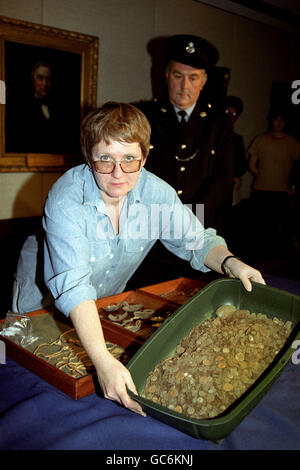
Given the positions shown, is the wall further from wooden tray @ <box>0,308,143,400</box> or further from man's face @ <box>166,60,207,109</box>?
wooden tray @ <box>0,308,143,400</box>

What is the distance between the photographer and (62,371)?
100cm

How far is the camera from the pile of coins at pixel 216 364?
935 mm

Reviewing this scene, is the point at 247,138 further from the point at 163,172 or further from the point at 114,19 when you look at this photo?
the point at 163,172

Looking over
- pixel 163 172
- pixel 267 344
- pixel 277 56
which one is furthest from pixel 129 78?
pixel 267 344

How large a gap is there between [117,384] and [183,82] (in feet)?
6.06

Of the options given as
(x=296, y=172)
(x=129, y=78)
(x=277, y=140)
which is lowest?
(x=296, y=172)

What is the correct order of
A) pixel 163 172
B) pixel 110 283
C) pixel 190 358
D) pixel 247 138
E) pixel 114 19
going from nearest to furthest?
pixel 190 358 < pixel 110 283 < pixel 163 172 < pixel 114 19 < pixel 247 138

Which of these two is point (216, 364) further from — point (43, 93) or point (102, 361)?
point (43, 93)

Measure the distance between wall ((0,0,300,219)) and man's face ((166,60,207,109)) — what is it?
4.64 ft

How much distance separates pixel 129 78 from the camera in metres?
3.91

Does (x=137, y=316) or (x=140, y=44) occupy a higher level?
(x=140, y=44)

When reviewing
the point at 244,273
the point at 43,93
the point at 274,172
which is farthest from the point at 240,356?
the point at 274,172

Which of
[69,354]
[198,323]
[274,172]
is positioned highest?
[274,172]
